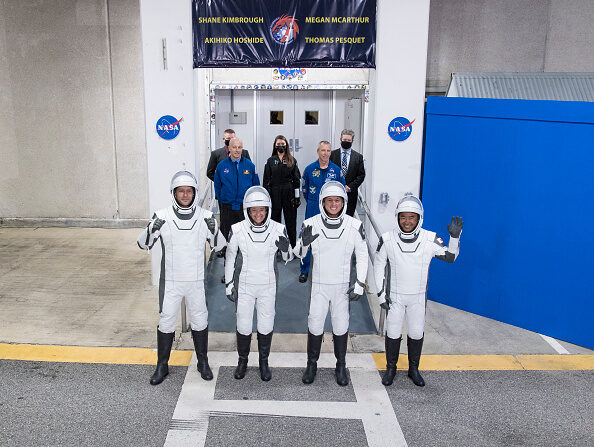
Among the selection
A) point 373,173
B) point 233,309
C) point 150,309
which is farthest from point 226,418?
point 373,173

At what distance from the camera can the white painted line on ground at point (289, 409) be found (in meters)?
4.48

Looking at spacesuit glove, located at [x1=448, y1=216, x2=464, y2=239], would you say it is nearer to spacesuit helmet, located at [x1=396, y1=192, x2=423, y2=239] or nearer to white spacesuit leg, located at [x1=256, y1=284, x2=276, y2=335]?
spacesuit helmet, located at [x1=396, y1=192, x2=423, y2=239]

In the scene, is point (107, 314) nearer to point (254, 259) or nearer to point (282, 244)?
point (254, 259)

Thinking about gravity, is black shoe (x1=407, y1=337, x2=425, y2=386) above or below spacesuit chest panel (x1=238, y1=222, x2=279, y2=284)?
below

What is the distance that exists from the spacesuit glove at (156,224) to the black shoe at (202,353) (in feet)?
3.39

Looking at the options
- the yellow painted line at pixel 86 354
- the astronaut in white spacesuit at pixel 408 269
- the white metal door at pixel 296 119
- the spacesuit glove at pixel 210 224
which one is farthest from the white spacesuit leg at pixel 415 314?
the white metal door at pixel 296 119

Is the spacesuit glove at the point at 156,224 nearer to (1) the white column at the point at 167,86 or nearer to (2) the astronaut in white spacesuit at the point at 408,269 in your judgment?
(2) the astronaut in white spacesuit at the point at 408,269

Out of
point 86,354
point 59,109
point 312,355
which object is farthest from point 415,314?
point 59,109

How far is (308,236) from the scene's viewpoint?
5.24 m

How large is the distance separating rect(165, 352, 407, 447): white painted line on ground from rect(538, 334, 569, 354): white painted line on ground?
2132 millimetres

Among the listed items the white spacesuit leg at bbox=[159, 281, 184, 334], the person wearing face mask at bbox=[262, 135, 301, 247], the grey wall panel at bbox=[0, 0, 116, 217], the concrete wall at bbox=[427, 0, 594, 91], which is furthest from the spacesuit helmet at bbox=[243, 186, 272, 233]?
the grey wall panel at bbox=[0, 0, 116, 217]

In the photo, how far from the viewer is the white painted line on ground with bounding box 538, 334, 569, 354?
6.12 m

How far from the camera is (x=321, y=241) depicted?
5.21 m

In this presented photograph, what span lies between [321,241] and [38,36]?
786 centimetres
